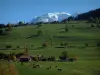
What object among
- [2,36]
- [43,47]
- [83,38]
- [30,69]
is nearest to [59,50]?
[43,47]

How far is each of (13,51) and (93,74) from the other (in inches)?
2155

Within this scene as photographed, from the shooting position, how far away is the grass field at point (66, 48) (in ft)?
238

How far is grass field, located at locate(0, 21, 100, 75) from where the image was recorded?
2854 inches

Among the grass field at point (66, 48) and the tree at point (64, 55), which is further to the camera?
the tree at point (64, 55)

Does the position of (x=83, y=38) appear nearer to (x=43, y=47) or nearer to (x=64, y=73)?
(x=43, y=47)

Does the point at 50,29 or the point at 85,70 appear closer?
the point at 85,70

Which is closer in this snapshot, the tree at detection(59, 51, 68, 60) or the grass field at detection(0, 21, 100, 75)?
the grass field at detection(0, 21, 100, 75)

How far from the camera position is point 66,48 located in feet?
385

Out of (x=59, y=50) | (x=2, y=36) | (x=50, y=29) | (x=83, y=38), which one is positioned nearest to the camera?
(x=59, y=50)

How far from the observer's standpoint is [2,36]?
159750 millimetres

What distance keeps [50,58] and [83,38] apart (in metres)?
46.9

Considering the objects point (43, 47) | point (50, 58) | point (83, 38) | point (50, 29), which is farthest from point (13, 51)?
point (50, 29)

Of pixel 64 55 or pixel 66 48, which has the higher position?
pixel 66 48

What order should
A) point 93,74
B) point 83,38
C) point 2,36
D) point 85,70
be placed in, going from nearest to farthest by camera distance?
1. point 93,74
2. point 85,70
3. point 83,38
4. point 2,36
